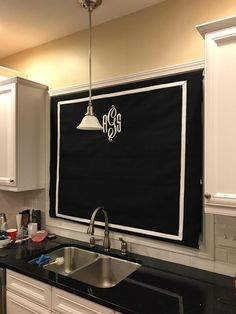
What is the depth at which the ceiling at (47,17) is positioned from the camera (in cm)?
187

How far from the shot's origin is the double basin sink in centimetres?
186

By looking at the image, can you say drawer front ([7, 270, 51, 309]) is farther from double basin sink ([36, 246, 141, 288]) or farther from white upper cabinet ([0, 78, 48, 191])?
white upper cabinet ([0, 78, 48, 191])

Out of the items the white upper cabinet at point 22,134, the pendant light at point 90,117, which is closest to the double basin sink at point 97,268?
the white upper cabinet at point 22,134

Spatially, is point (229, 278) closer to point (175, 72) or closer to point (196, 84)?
point (196, 84)

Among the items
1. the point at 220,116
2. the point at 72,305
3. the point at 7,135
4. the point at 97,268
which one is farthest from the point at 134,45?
the point at 72,305

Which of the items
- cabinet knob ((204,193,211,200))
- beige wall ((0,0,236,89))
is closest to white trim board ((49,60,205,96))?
beige wall ((0,0,236,89))

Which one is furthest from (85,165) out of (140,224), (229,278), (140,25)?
(229,278)

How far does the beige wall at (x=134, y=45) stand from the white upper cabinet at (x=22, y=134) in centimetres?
26

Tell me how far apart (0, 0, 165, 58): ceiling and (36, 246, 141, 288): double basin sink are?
5.89 ft

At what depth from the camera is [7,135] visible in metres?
2.30

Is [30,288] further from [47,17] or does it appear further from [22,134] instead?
[47,17]

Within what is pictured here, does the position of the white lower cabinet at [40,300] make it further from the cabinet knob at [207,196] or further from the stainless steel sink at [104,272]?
the cabinet knob at [207,196]

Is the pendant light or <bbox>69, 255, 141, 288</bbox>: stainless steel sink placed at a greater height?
the pendant light

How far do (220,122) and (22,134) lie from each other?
1656 mm
